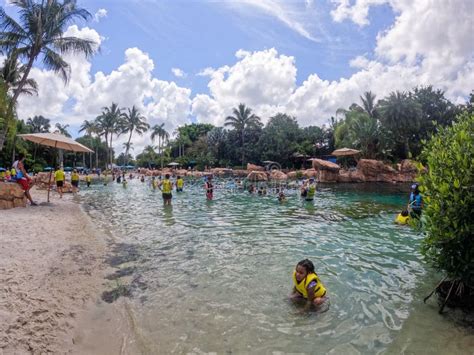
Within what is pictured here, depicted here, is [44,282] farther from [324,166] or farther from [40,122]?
[40,122]

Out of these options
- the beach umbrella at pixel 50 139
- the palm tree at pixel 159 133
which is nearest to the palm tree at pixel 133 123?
the palm tree at pixel 159 133

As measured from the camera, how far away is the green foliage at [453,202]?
13.5ft

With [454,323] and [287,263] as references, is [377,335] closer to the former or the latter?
[454,323]

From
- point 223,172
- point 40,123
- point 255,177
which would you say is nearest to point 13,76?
point 255,177

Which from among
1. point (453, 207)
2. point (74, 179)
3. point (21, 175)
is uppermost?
point (21, 175)

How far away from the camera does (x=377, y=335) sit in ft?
14.2

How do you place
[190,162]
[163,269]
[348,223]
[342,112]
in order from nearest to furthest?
[163,269] < [348,223] < [342,112] < [190,162]

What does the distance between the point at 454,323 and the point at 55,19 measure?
2230 cm

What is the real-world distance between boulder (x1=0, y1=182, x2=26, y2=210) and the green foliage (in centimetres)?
1310

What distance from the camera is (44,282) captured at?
529 cm

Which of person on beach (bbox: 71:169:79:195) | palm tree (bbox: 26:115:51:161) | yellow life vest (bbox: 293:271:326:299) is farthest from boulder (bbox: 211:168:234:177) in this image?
yellow life vest (bbox: 293:271:326:299)

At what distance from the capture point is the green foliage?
163 inches

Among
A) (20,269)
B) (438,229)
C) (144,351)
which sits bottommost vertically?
(144,351)

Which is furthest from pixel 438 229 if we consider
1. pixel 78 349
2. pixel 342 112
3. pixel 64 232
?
pixel 342 112
